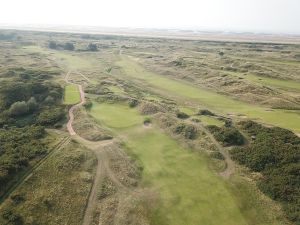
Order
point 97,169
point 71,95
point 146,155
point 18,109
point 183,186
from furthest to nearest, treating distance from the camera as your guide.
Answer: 1. point 71,95
2. point 18,109
3. point 146,155
4. point 97,169
5. point 183,186

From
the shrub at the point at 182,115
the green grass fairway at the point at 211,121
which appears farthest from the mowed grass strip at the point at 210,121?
the shrub at the point at 182,115

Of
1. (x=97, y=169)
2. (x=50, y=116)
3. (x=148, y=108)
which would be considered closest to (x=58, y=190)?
(x=97, y=169)

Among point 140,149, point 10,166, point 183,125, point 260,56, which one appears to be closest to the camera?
point 10,166

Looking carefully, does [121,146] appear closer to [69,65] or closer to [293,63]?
[69,65]

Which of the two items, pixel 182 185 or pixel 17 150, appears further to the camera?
pixel 17 150

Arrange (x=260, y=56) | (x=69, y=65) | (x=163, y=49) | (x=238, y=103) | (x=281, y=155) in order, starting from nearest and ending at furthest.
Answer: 1. (x=281, y=155)
2. (x=238, y=103)
3. (x=69, y=65)
4. (x=260, y=56)
5. (x=163, y=49)

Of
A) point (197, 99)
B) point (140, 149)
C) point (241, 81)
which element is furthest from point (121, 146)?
point (241, 81)

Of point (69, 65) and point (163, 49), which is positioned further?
point (163, 49)

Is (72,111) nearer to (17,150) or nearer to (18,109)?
(18,109)
